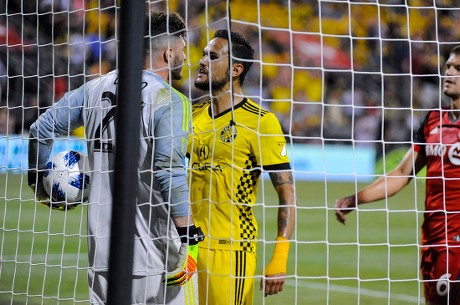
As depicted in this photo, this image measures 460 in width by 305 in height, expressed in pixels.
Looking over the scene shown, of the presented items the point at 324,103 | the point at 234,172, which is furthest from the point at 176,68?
the point at 324,103

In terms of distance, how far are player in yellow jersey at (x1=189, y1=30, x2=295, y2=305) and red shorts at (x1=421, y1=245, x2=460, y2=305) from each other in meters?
1.17

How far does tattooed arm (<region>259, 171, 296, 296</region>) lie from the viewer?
3.72m

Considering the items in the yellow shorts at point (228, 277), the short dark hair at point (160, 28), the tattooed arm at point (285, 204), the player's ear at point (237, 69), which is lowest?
the yellow shorts at point (228, 277)

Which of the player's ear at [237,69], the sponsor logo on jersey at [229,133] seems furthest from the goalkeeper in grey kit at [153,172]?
the player's ear at [237,69]

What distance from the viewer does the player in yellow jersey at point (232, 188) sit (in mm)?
3811

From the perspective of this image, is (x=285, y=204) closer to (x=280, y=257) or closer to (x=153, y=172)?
(x=280, y=257)

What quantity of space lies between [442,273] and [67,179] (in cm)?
230

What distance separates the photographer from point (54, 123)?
3779mm

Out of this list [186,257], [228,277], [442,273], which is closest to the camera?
[186,257]

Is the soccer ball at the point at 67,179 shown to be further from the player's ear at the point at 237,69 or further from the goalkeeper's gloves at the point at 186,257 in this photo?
the player's ear at the point at 237,69

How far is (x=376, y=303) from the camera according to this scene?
6.46m

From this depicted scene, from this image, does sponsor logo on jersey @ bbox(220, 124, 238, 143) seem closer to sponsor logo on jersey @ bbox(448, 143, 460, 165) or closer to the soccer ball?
the soccer ball

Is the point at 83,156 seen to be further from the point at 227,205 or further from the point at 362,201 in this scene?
the point at 362,201

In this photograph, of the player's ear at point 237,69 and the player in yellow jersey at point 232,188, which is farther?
the player's ear at point 237,69
